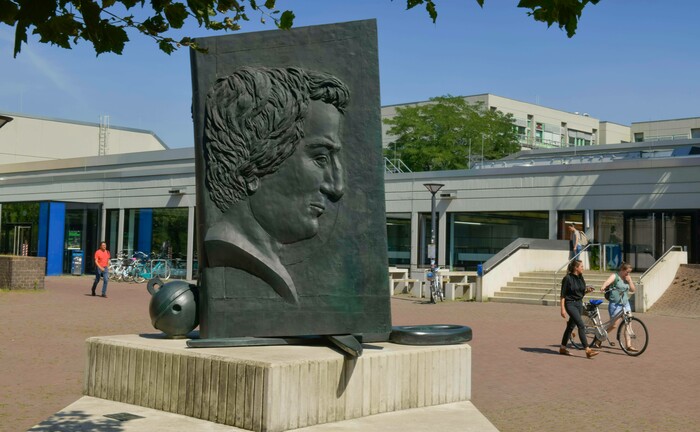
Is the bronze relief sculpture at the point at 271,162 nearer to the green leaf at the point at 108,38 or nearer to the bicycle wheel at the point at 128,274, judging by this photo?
the green leaf at the point at 108,38

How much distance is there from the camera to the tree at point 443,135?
5922cm

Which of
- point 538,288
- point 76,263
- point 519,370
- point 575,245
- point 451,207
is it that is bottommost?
point 519,370

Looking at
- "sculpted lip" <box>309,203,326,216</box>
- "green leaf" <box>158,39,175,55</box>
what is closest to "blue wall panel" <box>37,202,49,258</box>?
"sculpted lip" <box>309,203,326,216</box>

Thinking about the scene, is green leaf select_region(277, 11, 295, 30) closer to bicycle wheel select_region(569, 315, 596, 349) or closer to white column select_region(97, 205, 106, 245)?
bicycle wheel select_region(569, 315, 596, 349)

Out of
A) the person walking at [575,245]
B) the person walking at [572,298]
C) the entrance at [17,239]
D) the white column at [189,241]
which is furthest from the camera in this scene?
the entrance at [17,239]

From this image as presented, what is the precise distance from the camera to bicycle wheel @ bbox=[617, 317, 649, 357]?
1466 centimetres

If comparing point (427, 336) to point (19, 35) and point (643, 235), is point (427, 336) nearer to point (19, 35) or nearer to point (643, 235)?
point (19, 35)

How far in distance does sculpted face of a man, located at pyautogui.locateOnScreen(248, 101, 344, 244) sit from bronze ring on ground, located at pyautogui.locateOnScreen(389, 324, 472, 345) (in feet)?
4.95

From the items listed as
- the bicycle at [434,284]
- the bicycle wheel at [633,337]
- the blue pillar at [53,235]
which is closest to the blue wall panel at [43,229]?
the blue pillar at [53,235]

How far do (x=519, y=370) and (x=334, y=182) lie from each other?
546cm

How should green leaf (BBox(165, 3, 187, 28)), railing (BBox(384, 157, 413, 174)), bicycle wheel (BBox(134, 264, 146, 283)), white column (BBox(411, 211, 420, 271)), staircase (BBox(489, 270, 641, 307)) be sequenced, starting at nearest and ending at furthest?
green leaf (BBox(165, 3, 187, 28)) < staircase (BBox(489, 270, 641, 307)) < bicycle wheel (BBox(134, 264, 146, 283)) < white column (BBox(411, 211, 420, 271)) < railing (BBox(384, 157, 413, 174))

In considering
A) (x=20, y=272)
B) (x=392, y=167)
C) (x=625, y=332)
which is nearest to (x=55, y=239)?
(x=20, y=272)

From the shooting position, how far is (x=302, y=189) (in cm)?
841

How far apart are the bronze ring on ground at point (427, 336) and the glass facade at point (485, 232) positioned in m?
25.9
